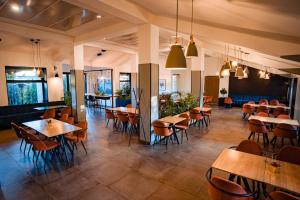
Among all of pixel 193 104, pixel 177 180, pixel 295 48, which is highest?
pixel 295 48

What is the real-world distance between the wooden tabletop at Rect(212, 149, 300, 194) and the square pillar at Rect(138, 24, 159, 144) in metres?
2.65

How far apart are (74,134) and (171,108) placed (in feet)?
10.3

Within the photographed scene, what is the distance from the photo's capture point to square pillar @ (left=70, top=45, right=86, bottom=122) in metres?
7.05

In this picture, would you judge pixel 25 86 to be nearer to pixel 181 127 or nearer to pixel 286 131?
pixel 181 127

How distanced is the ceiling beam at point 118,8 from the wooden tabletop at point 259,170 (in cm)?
349

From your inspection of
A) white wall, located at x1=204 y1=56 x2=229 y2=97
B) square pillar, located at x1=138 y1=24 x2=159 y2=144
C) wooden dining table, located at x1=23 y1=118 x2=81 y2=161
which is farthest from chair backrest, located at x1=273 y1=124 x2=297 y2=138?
white wall, located at x1=204 y1=56 x2=229 y2=97

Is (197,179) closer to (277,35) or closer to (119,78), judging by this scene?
(277,35)

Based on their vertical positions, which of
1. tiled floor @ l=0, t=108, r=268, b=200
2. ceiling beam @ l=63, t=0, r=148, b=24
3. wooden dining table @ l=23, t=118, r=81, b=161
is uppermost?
ceiling beam @ l=63, t=0, r=148, b=24

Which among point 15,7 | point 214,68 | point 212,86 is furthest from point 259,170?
point 214,68

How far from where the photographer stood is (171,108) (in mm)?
6047

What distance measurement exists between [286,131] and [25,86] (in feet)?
33.0

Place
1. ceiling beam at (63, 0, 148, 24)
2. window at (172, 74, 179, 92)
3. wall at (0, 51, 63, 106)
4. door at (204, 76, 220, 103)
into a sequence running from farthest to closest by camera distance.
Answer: window at (172, 74, 179, 92), door at (204, 76, 220, 103), wall at (0, 51, 63, 106), ceiling beam at (63, 0, 148, 24)

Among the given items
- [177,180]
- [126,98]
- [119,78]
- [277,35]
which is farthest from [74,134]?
[119,78]

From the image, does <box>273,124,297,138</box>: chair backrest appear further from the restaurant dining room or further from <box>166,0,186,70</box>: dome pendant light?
<box>166,0,186,70</box>: dome pendant light
